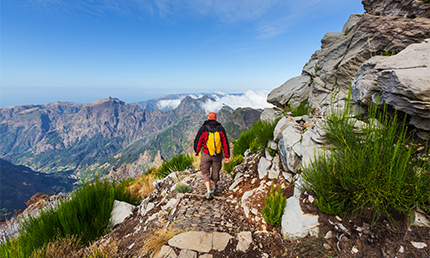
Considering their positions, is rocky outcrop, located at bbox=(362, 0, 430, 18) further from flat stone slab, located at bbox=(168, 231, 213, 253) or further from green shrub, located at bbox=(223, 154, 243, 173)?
flat stone slab, located at bbox=(168, 231, 213, 253)

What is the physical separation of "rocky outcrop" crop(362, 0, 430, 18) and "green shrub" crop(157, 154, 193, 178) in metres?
10.8

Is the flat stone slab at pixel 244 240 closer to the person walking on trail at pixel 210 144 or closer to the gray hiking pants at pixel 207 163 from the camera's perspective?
the person walking on trail at pixel 210 144

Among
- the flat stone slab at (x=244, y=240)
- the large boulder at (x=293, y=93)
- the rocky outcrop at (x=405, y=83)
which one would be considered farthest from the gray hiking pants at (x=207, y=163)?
the large boulder at (x=293, y=93)

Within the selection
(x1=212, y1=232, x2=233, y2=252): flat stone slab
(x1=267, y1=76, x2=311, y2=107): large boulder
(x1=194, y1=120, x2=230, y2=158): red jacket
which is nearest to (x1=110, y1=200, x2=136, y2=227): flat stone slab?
(x1=194, y1=120, x2=230, y2=158): red jacket

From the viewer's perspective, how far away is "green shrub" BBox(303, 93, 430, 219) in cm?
258

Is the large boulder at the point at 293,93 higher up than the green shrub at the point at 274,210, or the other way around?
the large boulder at the point at 293,93

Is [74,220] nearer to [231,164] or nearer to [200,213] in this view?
[200,213]

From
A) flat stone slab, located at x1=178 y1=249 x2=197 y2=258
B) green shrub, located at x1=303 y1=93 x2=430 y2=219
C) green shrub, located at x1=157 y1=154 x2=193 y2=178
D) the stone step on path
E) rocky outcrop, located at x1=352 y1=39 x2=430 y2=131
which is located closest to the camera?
green shrub, located at x1=303 y1=93 x2=430 y2=219

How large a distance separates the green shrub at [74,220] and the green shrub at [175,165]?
3623 mm

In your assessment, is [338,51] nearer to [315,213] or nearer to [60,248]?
[315,213]

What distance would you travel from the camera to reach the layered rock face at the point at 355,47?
5527mm

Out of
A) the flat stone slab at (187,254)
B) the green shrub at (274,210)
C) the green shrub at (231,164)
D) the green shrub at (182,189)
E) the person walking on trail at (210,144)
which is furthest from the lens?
the green shrub at (231,164)

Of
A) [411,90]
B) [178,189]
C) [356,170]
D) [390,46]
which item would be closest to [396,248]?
[356,170]

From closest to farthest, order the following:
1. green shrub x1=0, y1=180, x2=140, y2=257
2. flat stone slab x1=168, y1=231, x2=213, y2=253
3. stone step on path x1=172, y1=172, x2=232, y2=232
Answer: flat stone slab x1=168, y1=231, x2=213, y2=253 → green shrub x1=0, y1=180, x2=140, y2=257 → stone step on path x1=172, y1=172, x2=232, y2=232
